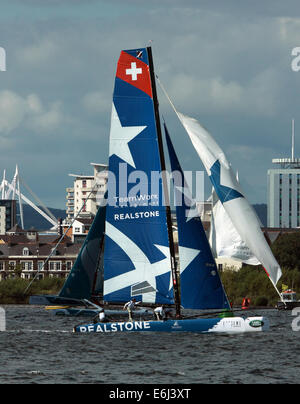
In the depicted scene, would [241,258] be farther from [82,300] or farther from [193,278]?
[82,300]

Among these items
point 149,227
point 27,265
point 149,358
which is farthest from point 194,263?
point 27,265

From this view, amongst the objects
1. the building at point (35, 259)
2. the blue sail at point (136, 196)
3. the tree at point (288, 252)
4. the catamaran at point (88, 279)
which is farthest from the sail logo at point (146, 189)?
the building at point (35, 259)

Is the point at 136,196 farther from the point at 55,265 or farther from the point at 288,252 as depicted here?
the point at 55,265

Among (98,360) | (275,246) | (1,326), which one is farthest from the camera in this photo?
(275,246)

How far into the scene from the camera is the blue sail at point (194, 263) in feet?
177

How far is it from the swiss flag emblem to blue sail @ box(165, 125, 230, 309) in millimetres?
2970

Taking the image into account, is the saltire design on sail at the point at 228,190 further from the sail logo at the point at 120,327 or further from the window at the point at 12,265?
the window at the point at 12,265

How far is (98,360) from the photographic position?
48062 mm

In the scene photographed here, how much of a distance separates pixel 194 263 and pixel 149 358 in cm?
738

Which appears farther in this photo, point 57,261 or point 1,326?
point 57,261

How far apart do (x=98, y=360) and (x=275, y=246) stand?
110977 millimetres

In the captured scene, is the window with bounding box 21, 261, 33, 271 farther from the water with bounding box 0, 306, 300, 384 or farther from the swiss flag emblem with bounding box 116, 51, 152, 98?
the swiss flag emblem with bounding box 116, 51, 152, 98

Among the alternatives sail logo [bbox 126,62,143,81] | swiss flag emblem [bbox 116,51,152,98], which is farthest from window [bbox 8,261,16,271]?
sail logo [bbox 126,62,143,81]
